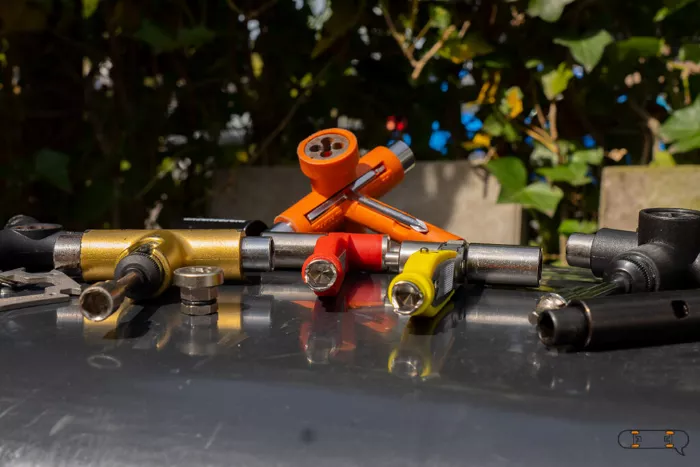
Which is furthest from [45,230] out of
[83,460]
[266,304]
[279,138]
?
[279,138]

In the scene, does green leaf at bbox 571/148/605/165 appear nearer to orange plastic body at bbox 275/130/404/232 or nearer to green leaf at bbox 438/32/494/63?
green leaf at bbox 438/32/494/63

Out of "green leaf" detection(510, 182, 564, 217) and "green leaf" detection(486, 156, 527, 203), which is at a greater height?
"green leaf" detection(486, 156, 527, 203)

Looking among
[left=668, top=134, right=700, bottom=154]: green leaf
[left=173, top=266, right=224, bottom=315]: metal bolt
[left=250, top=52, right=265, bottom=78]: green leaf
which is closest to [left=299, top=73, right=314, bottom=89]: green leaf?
[left=250, top=52, right=265, bottom=78]: green leaf

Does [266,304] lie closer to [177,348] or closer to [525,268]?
[177,348]

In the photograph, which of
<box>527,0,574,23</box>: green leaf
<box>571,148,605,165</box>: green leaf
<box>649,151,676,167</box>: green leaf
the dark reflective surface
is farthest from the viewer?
<box>571,148,605,165</box>: green leaf

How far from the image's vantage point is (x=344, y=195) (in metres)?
0.99

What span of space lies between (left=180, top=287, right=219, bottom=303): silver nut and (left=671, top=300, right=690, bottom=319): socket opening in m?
0.45

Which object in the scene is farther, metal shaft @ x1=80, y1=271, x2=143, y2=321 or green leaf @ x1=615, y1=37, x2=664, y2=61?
green leaf @ x1=615, y1=37, x2=664, y2=61

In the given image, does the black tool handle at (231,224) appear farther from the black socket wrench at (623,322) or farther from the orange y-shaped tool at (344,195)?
the black socket wrench at (623,322)

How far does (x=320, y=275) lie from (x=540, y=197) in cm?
103

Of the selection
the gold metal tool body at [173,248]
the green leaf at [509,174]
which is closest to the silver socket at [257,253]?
the gold metal tool body at [173,248]

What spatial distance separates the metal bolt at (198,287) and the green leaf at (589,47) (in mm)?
1089

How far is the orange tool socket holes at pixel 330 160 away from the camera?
3.07ft

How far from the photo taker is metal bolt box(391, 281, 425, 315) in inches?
24.0
